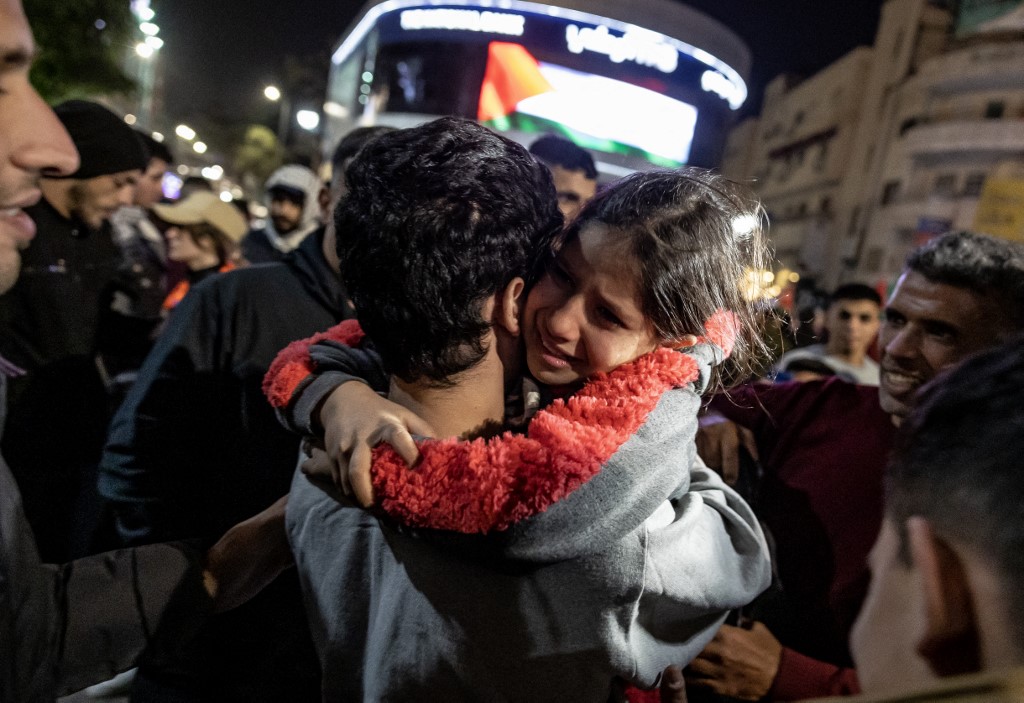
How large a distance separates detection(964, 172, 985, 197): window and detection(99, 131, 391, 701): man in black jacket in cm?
2912

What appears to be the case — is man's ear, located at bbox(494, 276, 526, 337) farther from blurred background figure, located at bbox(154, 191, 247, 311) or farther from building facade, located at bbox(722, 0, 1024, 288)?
building facade, located at bbox(722, 0, 1024, 288)

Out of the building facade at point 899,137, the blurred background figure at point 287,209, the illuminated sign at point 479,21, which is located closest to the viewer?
the blurred background figure at point 287,209

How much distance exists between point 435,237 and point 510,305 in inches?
8.2

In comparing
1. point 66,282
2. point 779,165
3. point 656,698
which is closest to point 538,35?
point 66,282

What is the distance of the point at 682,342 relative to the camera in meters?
1.26

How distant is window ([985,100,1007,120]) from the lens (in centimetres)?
2361

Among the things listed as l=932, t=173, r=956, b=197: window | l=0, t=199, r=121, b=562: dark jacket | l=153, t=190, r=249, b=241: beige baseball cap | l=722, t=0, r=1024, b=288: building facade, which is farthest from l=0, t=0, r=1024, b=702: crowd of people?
l=932, t=173, r=956, b=197: window

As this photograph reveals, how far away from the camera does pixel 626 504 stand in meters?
0.95

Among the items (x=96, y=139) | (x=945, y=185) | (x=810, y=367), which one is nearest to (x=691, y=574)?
(x=96, y=139)

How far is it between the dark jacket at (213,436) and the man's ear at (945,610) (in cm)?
166

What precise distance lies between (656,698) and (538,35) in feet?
45.9

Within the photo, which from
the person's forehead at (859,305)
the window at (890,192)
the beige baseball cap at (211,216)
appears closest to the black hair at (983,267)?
the person's forehead at (859,305)

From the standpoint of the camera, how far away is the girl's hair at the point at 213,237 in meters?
4.41

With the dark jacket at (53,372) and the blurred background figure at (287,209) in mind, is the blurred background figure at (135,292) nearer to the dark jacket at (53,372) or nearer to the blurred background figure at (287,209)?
the dark jacket at (53,372)
